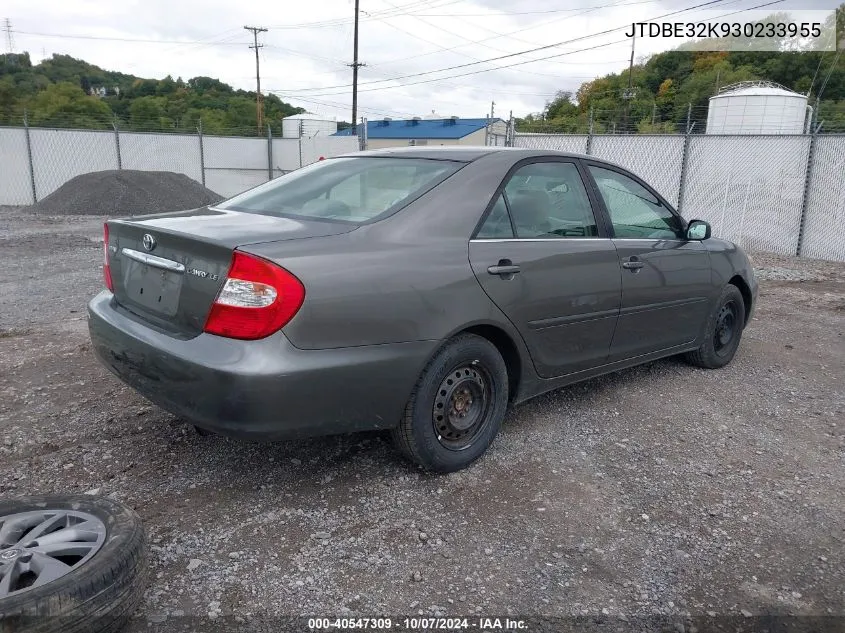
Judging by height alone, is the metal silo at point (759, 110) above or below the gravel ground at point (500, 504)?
above

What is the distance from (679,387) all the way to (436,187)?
2653 millimetres

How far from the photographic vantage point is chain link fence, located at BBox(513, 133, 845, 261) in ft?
38.5

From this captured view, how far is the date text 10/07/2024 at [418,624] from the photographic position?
2238mm

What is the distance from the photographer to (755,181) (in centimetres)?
1277

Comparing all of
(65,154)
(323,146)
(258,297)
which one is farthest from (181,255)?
(323,146)

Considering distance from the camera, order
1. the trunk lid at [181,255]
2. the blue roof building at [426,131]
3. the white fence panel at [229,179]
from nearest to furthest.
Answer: the trunk lid at [181,255] → the white fence panel at [229,179] → the blue roof building at [426,131]

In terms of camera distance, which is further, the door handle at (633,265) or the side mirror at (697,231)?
the side mirror at (697,231)

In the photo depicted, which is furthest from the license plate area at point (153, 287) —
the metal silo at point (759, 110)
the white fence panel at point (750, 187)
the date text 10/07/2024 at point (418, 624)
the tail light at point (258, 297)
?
the metal silo at point (759, 110)

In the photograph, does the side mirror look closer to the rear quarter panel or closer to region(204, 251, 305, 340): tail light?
the rear quarter panel

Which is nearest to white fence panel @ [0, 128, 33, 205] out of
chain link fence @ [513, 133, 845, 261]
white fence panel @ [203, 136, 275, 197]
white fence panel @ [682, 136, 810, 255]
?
white fence panel @ [203, 136, 275, 197]

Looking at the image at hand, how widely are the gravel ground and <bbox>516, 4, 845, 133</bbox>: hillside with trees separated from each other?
25.1 meters

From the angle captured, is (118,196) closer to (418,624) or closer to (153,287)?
(153,287)

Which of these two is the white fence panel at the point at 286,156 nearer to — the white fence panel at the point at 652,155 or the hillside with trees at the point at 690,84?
the hillside with trees at the point at 690,84

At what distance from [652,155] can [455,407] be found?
487 inches
